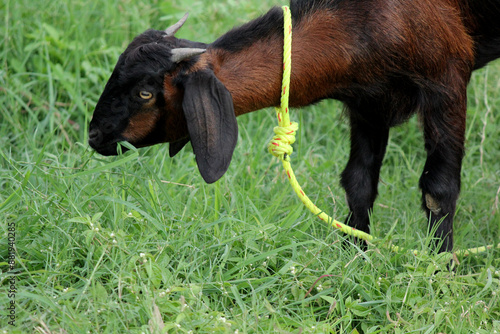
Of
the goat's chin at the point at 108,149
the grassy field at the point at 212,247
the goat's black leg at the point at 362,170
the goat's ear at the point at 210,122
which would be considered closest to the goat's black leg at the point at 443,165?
the grassy field at the point at 212,247

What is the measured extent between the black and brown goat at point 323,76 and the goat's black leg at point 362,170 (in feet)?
0.43

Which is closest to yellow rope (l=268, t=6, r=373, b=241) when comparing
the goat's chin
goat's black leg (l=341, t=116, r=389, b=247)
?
goat's black leg (l=341, t=116, r=389, b=247)

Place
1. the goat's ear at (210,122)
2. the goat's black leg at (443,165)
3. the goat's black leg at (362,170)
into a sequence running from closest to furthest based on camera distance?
the goat's ear at (210,122)
the goat's black leg at (443,165)
the goat's black leg at (362,170)

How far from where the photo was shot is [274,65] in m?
3.18

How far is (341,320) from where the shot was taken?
2.96 meters

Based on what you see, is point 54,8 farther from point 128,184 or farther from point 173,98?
point 173,98

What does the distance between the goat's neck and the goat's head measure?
144 millimetres

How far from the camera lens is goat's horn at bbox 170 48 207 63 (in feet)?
9.73

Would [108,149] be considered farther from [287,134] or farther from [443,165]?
[443,165]

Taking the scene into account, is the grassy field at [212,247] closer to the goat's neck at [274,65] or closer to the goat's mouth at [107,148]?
the goat's mouth at [107,148]

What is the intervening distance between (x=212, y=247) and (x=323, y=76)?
99 centimetres

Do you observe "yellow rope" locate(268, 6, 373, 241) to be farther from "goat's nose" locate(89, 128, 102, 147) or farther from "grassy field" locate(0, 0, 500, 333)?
"goat's nose" locate(89, 128, 102, 147)

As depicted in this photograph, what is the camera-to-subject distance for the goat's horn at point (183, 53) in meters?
2.97

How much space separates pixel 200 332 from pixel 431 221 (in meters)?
1.56
